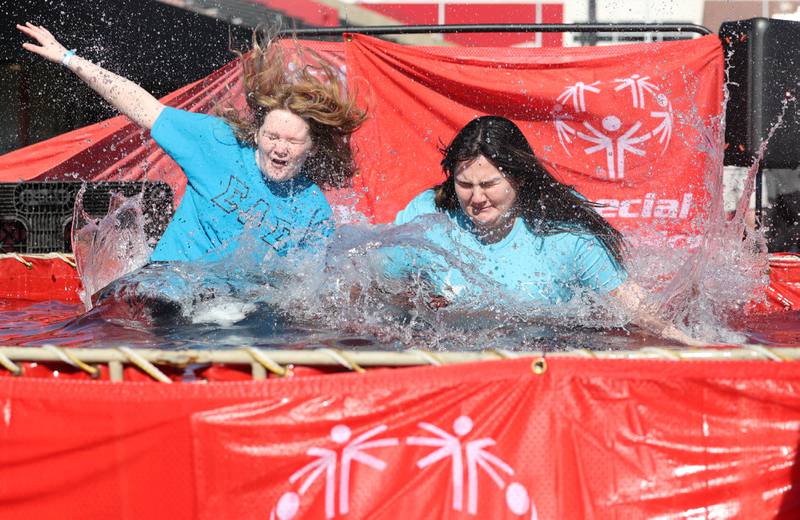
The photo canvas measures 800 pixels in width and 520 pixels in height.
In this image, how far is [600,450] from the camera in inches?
74.9

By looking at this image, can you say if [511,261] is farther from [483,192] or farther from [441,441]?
[441,441]

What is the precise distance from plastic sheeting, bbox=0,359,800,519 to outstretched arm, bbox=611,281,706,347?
65cm

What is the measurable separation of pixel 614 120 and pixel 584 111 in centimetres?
20

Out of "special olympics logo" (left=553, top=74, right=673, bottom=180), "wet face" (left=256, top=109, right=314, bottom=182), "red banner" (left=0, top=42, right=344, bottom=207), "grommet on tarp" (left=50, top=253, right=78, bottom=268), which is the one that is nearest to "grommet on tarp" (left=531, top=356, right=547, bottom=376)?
"wet face" (left=256, top=109, right=314, bottom=182)

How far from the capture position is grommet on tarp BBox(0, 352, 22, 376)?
6.61ft

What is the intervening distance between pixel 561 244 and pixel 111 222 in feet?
7.67

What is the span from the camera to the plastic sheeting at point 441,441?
6.16 feet

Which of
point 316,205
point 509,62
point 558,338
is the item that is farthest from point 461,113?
point 558,338

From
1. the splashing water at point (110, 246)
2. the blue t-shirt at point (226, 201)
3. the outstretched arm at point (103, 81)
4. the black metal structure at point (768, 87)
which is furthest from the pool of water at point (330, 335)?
the black metal structure at point (768, 87)

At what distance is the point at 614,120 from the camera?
5340 mm

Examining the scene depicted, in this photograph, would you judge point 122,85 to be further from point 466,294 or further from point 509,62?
point 509,62

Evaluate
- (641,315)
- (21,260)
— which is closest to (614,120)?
(641,315)

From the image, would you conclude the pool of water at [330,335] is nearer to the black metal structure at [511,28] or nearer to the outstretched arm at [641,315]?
the outstretched arm at [641,315]

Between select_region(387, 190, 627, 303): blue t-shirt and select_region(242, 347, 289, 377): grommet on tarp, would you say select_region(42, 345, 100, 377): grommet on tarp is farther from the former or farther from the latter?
select_region(387, 190, 627, 303): blue t-shirt
